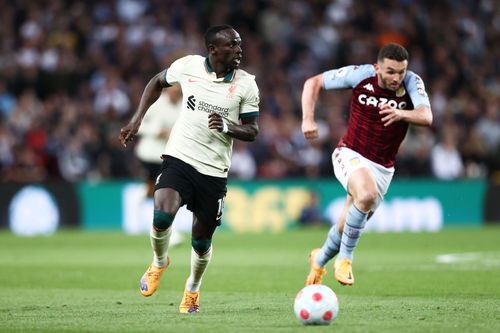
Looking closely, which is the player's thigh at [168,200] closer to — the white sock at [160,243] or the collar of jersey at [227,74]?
the white sock at [160,243]

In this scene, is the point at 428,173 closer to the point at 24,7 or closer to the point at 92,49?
the point at 92,49

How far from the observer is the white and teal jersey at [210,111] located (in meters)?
9.30

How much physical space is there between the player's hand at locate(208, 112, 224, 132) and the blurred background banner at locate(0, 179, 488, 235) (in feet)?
43.7

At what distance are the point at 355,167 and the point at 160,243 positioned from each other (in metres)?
2.25

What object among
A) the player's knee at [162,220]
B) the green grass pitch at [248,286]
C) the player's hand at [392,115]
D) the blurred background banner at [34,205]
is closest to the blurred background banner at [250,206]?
the blurred background banner at [34,205]

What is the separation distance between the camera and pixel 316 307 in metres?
7.86

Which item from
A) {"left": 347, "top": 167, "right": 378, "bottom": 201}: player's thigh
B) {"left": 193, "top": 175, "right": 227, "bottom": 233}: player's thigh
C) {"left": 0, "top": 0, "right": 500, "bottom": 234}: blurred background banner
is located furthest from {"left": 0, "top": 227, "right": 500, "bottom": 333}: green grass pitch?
{"left": 0, "top": 0, "right": 500, "bottom": 234}: blurred background banner

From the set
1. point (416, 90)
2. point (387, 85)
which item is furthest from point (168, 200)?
point (416, 90)

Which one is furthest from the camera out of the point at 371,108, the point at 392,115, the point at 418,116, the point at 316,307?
the point at 371,108

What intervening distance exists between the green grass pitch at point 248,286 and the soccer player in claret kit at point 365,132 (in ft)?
2.21

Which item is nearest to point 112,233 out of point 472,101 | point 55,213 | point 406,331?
point 55,213

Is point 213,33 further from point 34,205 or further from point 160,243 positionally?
point 34,205

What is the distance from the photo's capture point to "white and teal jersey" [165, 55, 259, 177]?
9.30 meters

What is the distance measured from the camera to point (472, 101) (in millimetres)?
26328
